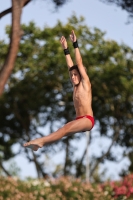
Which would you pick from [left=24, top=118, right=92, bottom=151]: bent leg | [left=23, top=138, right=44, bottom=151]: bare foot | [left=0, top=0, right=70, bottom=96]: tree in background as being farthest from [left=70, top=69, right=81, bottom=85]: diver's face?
[left=0, top=0, right=70, bottom=96]: tree in background

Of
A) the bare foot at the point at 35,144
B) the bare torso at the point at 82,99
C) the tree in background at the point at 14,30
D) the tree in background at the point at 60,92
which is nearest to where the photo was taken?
the bare foot at the point at 35,144

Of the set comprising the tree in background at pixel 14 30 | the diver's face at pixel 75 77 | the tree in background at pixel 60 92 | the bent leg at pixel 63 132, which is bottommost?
the tree in background at pixel 60 92

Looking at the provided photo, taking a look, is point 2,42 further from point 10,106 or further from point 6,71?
point 6,71

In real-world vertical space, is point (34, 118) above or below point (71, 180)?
below

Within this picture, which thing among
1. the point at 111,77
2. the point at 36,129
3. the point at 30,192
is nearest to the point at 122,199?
the point at 30,192

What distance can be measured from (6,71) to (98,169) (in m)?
23.4

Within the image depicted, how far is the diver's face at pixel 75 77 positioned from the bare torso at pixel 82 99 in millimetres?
43

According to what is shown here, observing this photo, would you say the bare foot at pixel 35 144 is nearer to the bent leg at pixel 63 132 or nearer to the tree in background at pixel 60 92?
the bent leg at pixel 63 132

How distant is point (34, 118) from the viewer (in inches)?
1452

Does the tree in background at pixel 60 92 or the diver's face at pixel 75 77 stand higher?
the diver's face at pixel 75 77

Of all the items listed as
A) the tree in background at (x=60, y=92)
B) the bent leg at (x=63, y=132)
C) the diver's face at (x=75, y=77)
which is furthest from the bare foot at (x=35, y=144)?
the tree in background at (x=60, y=92)

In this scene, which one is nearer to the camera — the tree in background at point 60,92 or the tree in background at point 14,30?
the tree in background at point 14,30

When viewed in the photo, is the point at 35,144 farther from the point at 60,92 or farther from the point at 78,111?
the point at 60,92

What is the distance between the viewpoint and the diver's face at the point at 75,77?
6973 millimetres
